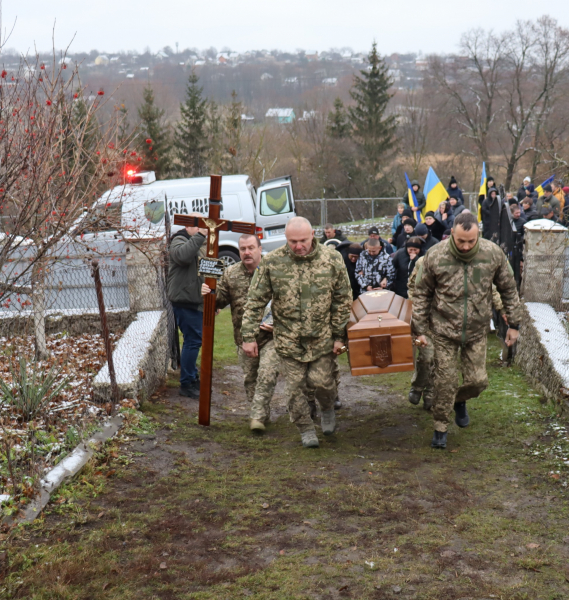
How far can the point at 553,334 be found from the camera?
7.52m

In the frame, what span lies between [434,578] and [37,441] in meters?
3.30

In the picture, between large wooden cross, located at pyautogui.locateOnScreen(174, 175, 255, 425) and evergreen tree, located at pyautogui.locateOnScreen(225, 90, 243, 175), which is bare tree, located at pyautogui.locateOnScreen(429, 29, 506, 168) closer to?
evergreen tree, located at pyautogui.locateOnScreen(225, 90, 243, 175)

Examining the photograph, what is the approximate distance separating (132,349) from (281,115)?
4429 centimetres

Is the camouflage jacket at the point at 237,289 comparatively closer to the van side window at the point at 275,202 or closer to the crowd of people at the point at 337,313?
the crowd of people at the point at 337,313

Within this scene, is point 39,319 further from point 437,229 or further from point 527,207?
point 527,207

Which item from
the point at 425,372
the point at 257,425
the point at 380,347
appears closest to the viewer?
the point at 380,347

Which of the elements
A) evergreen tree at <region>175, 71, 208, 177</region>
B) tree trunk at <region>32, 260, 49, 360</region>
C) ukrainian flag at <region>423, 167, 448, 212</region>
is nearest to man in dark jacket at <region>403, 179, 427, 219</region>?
ukrainian flag at <region>423, 167, 448, 212</region>

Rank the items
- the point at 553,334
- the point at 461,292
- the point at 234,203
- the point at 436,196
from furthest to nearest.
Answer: the point at 436,196
the point at 234,203
the point at 553,334
the point at 461,292

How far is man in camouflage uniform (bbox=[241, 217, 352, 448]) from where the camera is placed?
5.61m

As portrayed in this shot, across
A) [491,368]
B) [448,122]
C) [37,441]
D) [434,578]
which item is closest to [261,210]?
[491,368]

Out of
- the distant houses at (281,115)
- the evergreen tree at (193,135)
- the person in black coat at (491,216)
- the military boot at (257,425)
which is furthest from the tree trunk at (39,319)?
the distant houses at (281,115)

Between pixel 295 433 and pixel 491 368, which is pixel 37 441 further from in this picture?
pixel 491 368

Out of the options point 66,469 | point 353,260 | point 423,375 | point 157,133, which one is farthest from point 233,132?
point 66,469

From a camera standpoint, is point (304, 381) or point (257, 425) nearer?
point (304, 381)
